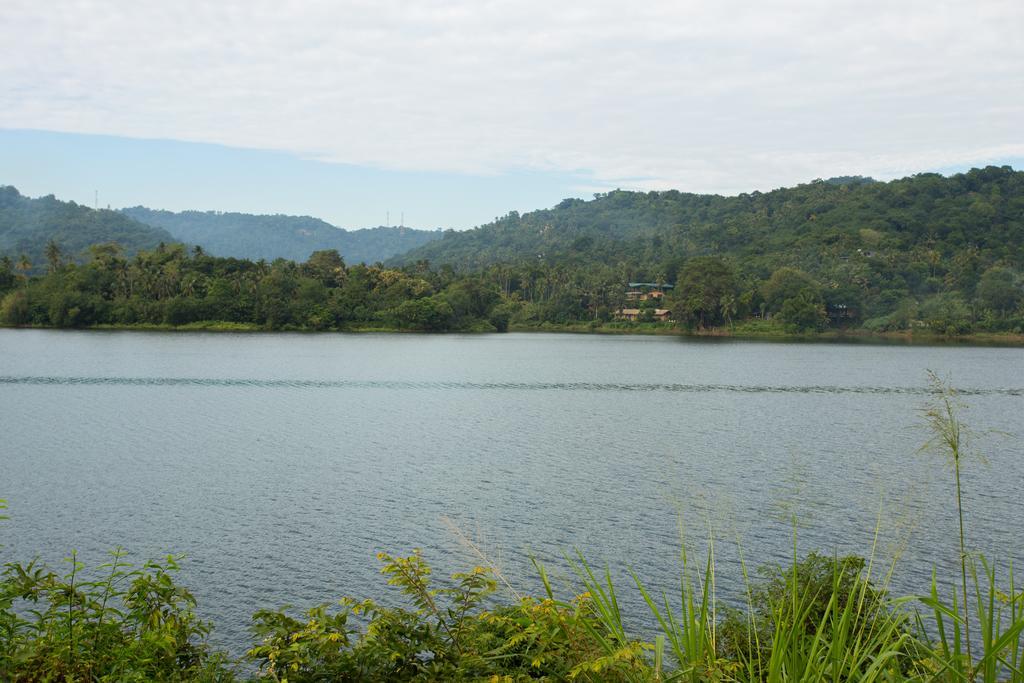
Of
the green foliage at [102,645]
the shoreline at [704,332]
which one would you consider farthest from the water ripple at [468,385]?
the shoreline at [704,332]

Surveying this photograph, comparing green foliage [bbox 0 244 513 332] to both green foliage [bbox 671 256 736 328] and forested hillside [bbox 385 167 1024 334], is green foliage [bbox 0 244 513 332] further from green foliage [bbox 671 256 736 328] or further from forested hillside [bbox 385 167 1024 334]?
green foliage [bbox 671 256 736 328]

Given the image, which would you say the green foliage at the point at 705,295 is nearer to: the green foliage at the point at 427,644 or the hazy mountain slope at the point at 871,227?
the hazy mountain slope at the point at 871,227

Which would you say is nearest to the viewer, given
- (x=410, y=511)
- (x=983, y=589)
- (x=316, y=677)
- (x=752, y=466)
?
(x=316, y=677)

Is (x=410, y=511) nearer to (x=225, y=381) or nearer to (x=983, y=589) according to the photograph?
(x=983, y=589)

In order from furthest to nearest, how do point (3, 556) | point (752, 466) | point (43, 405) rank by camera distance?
point (43, 405) < point (752, 466) < point (3, 556)

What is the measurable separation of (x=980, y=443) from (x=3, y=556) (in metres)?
35.9

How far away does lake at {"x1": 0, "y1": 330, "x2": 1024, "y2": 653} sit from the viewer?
1728 centimetres

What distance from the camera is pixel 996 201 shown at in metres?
163

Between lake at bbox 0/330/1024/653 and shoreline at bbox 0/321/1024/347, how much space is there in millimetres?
49114

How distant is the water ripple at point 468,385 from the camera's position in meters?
54.0

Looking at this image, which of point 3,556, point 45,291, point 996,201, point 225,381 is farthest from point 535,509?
point 996,201

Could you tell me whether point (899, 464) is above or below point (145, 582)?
below

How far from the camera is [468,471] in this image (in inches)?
1110

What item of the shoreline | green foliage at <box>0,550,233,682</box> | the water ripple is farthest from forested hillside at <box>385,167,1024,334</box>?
green foliage at <box>0,550,233,682</box>
